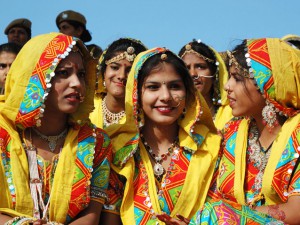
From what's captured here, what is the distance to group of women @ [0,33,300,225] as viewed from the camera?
475cm

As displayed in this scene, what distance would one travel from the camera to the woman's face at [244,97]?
511 cm

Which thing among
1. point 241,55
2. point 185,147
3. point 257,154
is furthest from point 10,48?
point 257,154

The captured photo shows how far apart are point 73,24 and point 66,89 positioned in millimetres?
4710

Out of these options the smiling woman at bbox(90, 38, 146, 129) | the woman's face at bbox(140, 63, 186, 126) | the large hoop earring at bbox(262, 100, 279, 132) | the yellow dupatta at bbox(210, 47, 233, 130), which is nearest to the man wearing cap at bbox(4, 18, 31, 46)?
the smiling woman at bbox(90, 38, 146, 129)

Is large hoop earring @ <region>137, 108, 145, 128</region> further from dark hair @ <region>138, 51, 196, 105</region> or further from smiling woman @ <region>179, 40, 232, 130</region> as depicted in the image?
smiling woman @ <region>179, 40, 232, 130</region>

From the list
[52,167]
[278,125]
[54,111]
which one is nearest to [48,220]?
[52,167]

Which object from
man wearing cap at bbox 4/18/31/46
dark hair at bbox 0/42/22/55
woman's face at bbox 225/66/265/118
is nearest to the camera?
woman's face at bbox 225/66/265/118

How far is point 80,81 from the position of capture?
5012 mm

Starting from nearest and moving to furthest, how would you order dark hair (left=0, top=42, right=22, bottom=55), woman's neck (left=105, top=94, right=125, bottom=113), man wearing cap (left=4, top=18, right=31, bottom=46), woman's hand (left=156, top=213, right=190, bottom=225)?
1. woman's hand (left=156, top=213, right=190, bottom=225)
2. woman's neck (left=105, top=94, right=125, bottom=113)
3. dark hair (left=0, top=42, right=22, bottom=55)
4. man wearing cap (left=4, top=18, right=31, bottom=46)

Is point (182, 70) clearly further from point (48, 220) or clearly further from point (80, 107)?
point (48, 220)

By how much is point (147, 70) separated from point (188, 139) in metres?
0.68

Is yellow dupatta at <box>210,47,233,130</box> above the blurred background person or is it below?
below

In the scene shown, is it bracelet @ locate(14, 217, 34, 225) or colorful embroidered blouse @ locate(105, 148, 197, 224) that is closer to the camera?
bracelet @ locate(14, 217, 34, 225)

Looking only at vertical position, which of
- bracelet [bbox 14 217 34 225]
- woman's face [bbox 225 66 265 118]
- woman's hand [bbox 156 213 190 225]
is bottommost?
woman's hand [bbox 156 213 190 225]
